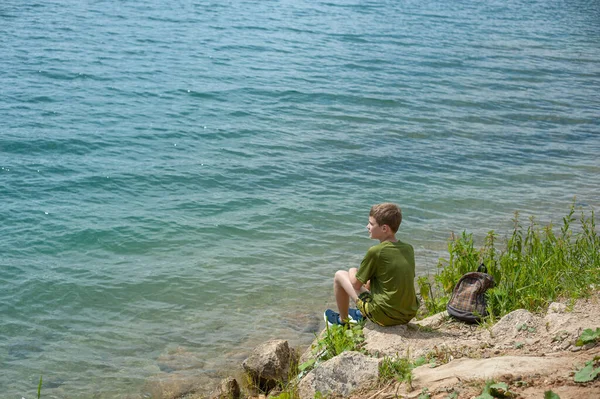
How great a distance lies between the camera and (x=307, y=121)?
643 inches

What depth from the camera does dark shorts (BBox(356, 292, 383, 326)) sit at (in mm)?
6496

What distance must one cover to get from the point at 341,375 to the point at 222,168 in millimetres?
7935

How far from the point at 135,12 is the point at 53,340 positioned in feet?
72.6

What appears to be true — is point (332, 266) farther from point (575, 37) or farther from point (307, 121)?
point (575, 37)

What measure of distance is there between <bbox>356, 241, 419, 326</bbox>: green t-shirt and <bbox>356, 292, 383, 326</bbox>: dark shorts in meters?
0.04

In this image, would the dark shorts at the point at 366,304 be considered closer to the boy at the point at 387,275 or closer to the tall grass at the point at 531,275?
the boy at the point at 387,275

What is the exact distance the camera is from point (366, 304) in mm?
6523

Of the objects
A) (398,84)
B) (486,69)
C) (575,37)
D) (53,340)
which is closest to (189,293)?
(53,340)

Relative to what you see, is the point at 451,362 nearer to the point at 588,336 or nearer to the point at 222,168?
the point at 588,336

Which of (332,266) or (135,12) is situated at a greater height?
(135,12)

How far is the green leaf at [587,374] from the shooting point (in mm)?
4398

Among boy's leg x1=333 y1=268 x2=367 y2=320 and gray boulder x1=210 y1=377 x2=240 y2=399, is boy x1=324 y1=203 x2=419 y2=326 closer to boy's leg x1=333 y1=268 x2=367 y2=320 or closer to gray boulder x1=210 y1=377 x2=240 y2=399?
boy's leg x1=333 y1=268 x2=367 y2=320

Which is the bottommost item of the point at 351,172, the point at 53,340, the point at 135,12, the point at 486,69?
the point at 53,340

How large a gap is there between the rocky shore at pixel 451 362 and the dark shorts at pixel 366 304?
9 centimetres
